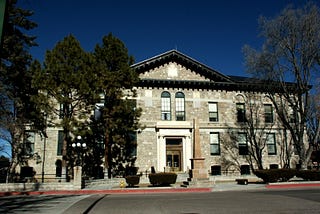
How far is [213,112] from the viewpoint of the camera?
102 ft

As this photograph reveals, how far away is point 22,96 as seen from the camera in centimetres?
2380

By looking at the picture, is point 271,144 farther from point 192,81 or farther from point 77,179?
point 77,179

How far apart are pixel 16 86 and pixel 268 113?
88.8 ft

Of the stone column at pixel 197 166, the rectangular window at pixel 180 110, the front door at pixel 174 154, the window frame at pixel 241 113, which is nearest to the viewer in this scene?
the stone column at pixel 197 166

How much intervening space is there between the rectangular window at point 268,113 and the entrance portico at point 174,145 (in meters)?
9.76

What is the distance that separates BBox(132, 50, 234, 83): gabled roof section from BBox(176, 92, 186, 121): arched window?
3.62 m

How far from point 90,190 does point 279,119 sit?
76.9 ft

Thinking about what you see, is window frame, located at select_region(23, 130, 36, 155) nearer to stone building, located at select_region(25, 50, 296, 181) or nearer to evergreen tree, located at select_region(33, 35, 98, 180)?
stone building, located at select_region(25, 50, 296, 181)

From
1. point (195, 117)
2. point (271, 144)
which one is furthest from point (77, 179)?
point (271, 144)

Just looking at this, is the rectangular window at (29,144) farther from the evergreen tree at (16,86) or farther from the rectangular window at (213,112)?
the rectangular window at (213,112)

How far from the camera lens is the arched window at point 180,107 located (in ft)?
98.7

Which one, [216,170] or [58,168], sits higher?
[58,168]

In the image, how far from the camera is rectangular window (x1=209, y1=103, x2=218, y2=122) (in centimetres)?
3095

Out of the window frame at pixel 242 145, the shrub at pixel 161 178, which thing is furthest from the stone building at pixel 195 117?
the shrub at pixel 161 178
